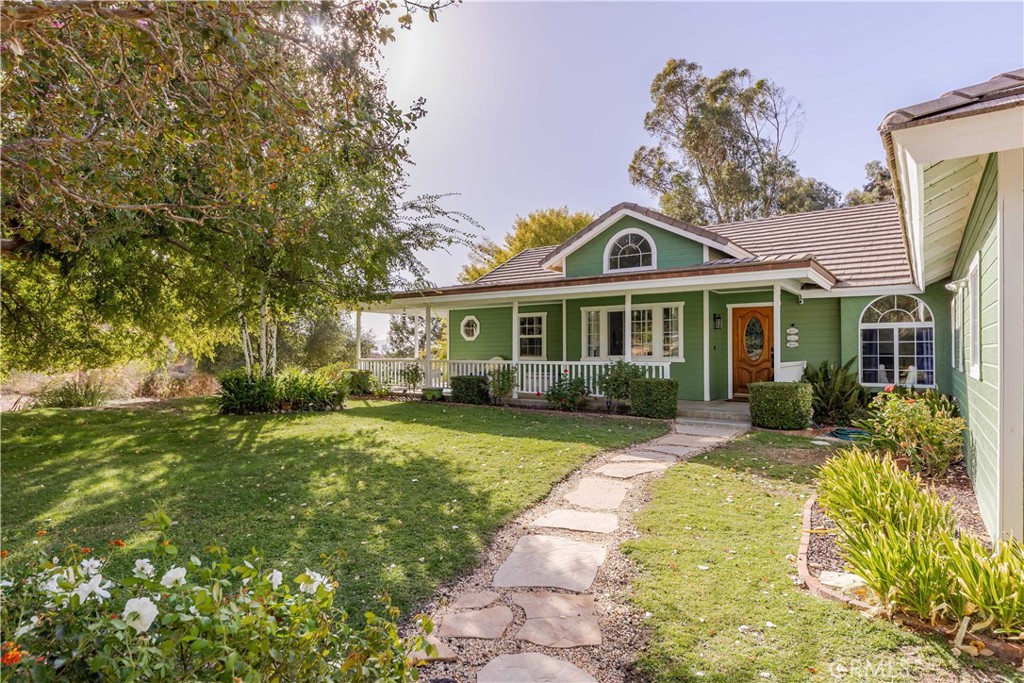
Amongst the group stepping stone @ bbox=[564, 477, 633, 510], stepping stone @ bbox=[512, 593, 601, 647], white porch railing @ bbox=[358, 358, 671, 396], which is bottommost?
stepping stone @ bbox=[512, 593, 601, 647]

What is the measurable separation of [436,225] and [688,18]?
591cm

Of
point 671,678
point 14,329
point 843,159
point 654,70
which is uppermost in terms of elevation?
point 654,70

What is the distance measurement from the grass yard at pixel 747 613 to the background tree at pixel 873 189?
28977 millimetres

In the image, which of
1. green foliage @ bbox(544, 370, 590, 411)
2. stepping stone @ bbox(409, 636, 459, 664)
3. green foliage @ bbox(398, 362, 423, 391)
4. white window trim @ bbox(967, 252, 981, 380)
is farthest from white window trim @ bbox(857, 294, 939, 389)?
stepping stone @ bbox(409, 636, 459, 664)

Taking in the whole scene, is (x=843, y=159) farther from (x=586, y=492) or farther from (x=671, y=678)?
(x=671, y=678)

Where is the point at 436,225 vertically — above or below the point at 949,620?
above

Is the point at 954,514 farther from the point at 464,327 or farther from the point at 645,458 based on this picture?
the point at 464,327

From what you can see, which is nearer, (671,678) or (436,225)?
(671,678)

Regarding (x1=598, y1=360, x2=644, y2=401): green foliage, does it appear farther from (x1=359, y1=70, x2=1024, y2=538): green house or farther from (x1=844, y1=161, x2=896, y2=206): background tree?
(x1=844, y1=161, x2=896, y2=206): background tree

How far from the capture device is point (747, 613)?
2969 millimetres

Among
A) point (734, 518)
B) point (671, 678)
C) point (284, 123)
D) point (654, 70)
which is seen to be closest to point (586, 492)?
point (734, 518)

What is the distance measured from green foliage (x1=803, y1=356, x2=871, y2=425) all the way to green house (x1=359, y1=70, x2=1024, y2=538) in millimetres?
629

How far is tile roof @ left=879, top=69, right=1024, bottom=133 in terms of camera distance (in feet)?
8.89

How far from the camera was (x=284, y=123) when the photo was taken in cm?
320
